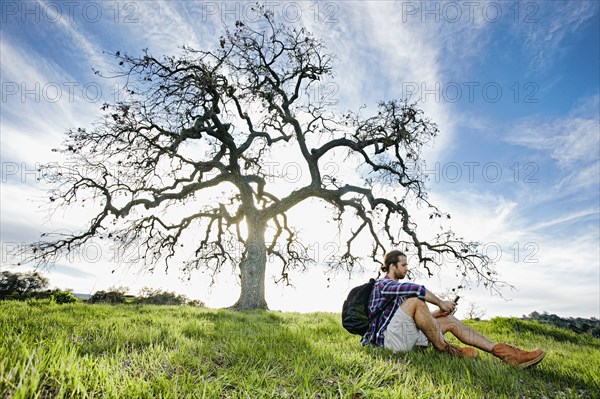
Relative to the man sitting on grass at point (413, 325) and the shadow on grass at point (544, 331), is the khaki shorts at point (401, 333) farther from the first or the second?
the shadow on grass at point (544, 331)

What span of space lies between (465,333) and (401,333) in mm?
867

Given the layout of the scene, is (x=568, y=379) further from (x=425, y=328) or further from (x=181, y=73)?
(x=181, y=73)

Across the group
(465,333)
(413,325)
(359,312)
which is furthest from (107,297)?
(465,333)

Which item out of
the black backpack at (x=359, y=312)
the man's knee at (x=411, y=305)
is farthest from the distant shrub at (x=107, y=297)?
the man's knee at (x=411, y=305)

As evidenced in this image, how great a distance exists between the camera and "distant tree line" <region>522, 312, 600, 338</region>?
9594mm

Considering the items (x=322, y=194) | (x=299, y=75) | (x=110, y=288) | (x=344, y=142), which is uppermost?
(x=299, y=75)

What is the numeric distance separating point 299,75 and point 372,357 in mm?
11986

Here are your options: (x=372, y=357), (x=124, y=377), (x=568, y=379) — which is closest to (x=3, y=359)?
(x=124, y=377)

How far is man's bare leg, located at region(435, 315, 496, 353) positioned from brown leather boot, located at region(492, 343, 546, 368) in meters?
0.18

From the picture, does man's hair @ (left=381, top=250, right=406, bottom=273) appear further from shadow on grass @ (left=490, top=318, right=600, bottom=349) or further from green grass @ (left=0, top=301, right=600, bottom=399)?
shadow on grass @ (left=490, top=318, right=600, bottom=349)

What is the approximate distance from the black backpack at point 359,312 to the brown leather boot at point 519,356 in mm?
1542

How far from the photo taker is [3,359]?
213cm

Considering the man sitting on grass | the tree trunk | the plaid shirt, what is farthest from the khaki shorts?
the tree trunk

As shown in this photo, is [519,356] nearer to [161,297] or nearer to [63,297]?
[63,297]
